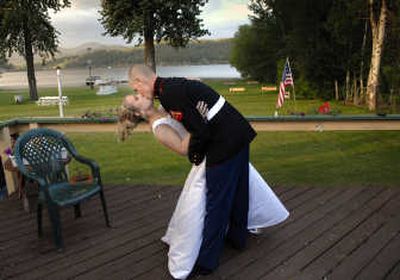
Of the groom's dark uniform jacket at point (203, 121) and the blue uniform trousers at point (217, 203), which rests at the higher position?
the groom's dark uniform jacket at point (203, 121)

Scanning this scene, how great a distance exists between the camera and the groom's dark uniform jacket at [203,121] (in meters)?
3.22

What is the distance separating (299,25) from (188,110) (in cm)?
2216

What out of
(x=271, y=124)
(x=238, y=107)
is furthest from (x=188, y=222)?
(x=238, y=107)

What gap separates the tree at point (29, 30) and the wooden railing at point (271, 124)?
2664cm

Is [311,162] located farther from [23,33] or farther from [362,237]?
[23,33]

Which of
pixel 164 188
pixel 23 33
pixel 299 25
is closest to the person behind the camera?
pixel 164 188

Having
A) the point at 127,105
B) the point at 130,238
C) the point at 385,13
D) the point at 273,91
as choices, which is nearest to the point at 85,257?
the point at 130,238

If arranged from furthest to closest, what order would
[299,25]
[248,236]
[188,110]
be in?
[299,25], [248,236], [188,110]

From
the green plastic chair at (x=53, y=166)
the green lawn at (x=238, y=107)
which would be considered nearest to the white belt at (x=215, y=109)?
the green plastic chair at (x=53, y=166)

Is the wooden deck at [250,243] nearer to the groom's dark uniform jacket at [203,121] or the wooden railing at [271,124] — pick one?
the wooden railing at [271,124]

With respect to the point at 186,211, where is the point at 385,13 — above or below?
above

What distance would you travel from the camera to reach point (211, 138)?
340 centimetres

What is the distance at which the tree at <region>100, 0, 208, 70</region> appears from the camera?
98.8ft

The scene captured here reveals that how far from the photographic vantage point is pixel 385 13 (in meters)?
16.2
